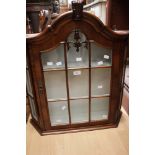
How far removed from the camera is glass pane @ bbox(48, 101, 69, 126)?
1.54 meters

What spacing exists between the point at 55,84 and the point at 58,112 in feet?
0.98

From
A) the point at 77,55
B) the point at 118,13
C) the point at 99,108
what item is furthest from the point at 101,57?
the point at 118,13

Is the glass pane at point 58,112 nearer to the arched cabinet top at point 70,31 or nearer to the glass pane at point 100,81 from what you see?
the glass pane at point 100,81

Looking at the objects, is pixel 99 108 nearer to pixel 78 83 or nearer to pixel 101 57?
pixel 78 83

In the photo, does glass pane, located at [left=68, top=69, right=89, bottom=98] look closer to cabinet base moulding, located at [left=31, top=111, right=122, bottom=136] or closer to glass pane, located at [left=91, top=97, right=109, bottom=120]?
glass pane, located at [left=91, top=97, right=109, bottom=120]

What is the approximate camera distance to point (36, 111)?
1540 mm

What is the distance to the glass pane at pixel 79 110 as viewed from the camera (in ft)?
5.09

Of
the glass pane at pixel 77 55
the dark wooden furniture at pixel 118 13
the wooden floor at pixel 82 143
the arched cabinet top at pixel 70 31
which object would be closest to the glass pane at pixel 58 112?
the wooden floor at pixel 82 143

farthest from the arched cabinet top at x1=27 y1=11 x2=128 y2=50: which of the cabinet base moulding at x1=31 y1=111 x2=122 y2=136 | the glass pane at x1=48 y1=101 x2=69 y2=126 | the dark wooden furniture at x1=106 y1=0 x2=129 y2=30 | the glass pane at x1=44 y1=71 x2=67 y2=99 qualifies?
the dark wooden furniture at x1=106 y1=0 x2=129 y2=30
